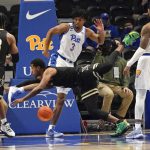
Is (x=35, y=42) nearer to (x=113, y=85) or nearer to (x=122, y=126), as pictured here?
(x=113, y=85)

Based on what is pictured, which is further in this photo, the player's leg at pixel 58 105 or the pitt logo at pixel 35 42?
the pitt logo at pixel 35 42

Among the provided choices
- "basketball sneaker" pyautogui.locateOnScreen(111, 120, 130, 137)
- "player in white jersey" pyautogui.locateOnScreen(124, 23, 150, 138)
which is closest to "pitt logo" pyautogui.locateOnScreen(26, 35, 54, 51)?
"player in white jersey" pyautogui.locateOnScreen(124, 23, 150, 138)

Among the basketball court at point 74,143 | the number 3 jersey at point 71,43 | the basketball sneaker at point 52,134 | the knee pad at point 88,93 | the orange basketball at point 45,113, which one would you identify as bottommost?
the basketball sneaker at point 52,134

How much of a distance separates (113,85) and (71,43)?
7.37ft

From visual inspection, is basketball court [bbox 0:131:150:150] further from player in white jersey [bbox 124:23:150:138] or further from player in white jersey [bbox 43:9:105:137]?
player in white jersey [bbox 43:9:105:137]

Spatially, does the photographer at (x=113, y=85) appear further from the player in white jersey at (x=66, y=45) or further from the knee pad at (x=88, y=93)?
the knee pad at (x=88, y=93)

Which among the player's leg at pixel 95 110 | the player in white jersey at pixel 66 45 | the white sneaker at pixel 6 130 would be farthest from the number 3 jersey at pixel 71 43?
the white sneaker at pixel 6 130

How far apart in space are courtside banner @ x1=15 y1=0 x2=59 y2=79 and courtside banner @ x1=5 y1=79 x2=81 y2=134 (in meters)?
0.35

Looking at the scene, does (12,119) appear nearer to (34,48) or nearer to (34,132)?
(34,132)

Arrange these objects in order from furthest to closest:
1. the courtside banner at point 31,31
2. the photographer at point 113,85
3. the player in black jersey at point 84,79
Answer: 1. the photographer at point 113,85
2. the courtside banner at point 31,31
3. the player in black jersey at point 84,79

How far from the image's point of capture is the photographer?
1147cm

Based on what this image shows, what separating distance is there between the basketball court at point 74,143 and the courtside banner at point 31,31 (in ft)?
5.83

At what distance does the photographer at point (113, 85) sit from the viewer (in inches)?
452

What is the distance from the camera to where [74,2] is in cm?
1636
